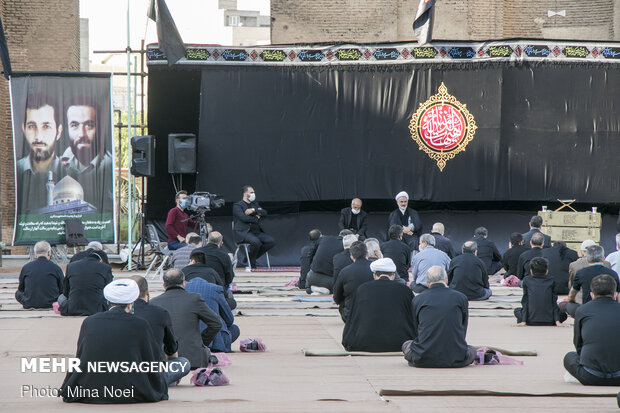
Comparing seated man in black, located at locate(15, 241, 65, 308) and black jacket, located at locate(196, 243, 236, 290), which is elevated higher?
black jacket, located at locate(196, 243, 236, 290)

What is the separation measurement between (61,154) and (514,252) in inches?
322

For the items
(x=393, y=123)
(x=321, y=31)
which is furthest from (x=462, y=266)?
(x=321, y=31)

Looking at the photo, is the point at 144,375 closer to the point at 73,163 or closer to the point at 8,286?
the point at 8,286

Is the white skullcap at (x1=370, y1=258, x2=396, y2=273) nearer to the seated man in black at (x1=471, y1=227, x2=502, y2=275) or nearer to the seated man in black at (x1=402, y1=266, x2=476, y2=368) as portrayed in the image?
the seated man in black at (x1=402, y1=266, x2=476, y2=368)

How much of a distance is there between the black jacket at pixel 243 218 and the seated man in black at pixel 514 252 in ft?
13.7

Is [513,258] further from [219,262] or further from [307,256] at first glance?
[219,262]

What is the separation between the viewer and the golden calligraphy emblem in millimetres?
17422

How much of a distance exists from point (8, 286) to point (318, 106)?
6.36m

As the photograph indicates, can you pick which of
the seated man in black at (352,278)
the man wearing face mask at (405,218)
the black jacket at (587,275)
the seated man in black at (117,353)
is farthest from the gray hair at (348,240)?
the seated man in black at (117,353)

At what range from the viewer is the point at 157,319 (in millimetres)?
6023

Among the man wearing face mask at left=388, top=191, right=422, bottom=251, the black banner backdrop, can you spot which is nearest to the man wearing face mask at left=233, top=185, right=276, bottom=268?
the man wearing face mask at left=388, top=191, right=422, bottom=251

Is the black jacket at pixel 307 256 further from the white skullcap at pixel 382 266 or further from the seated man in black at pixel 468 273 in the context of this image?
the white skullcap at pixel 382 266

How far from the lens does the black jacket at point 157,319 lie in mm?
6004

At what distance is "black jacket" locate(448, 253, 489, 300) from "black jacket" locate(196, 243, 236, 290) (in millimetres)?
3245
